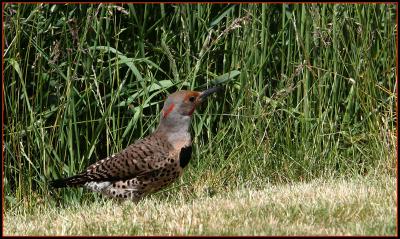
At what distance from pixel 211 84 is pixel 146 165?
3.30 feet

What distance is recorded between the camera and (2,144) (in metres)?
5.81

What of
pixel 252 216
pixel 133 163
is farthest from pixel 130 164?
pixel 252 216

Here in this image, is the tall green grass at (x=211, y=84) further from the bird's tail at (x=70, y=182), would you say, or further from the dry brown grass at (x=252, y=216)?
the dry brown grass at (x=252, y=216)

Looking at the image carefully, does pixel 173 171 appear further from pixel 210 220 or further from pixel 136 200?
pixel 210 220

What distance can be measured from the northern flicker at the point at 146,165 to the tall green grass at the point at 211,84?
33 cm

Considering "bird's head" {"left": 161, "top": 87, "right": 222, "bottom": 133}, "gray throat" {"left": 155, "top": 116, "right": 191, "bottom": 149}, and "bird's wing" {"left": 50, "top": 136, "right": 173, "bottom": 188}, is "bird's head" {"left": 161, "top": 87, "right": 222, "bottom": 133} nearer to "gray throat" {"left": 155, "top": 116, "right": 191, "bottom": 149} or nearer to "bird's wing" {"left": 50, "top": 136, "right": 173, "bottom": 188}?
"gray throat" {"left": 155, "top": 116, "right": 191, "bottom": 149}

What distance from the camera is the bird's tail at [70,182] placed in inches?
218

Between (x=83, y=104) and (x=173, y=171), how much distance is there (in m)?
0.99

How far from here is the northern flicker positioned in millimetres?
5613

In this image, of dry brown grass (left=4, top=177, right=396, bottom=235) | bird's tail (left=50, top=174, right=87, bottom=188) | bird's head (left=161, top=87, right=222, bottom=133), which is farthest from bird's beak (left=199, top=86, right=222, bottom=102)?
bird's tail (left=50, top=174, right=87, bottom=188)

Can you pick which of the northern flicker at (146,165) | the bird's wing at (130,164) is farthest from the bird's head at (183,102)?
the bird's wing at (130,164)

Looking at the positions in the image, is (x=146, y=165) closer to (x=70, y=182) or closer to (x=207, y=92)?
(x=70, y=182)

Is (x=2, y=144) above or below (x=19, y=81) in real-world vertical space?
below

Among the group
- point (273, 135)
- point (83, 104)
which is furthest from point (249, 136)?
point (83, 104)
